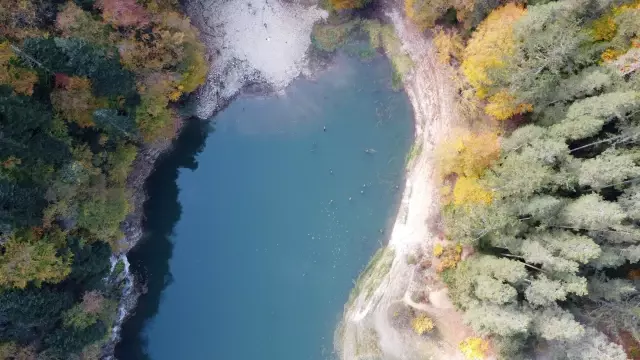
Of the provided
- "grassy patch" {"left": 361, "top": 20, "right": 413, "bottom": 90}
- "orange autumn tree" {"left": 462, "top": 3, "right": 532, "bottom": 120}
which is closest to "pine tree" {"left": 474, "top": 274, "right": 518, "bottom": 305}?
"orange autumn tree" {"left": 462, "top": 3, "right": 532, "bottom": 120}

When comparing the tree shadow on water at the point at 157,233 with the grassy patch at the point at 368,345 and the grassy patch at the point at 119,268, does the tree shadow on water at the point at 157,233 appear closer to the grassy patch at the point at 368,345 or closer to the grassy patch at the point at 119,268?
the grassy patch at the point at 119,268

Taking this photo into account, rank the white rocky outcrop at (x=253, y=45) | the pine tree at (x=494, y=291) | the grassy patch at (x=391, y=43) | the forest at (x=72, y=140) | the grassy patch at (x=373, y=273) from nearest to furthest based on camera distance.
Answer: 1. the forest at (x=72, y=140)
2. the pine tree at (x=494, y=291)
3. the grassy patch at (x=373, y=273)
4. the grassy patch at (x=391, y=43)
5. the white rocky outcrop at (x=253, y=45)

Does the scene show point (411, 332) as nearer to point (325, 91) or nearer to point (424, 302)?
point (424, 302)

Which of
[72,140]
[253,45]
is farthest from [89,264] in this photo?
[253,45]

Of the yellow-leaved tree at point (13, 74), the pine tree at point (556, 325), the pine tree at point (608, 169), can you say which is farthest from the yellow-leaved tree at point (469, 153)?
the yellow-leaved tree at point (13, 74)

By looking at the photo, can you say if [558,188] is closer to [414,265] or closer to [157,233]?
[414,265]

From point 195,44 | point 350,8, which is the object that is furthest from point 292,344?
point 350,8

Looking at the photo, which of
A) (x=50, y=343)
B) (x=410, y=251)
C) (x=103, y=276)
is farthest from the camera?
(x=410, y=251)
